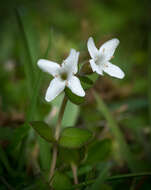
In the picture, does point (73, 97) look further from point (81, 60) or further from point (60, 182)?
point (81, 60)

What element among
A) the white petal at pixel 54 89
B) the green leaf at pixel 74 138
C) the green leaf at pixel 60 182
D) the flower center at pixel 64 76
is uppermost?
the flower center at pixel 64 76

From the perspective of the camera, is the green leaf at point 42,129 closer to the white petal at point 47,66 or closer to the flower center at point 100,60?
the white petal at point 47,66

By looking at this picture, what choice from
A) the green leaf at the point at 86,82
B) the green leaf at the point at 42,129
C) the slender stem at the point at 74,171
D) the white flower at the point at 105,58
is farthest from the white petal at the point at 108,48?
the slender stem at the point at 74,171

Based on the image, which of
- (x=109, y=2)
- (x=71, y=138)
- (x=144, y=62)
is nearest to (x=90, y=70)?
(x=71, y=138)

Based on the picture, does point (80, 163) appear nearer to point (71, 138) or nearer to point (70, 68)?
point (71, 138)

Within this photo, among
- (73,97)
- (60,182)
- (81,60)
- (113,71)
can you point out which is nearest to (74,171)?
(60,182)
